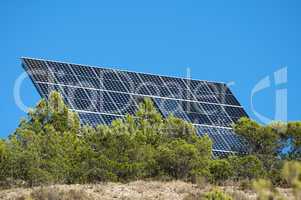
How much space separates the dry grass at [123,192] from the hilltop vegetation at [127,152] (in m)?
1.48

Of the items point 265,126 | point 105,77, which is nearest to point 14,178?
point 265,126

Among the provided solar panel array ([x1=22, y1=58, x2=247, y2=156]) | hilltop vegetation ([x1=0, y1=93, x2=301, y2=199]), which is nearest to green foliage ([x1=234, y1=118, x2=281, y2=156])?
hilltop vegetation ([x1=0, y1=93, x2=301, y2=199])

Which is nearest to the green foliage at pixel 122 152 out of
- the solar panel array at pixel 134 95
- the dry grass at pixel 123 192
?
the dry grass at pixel 123 192

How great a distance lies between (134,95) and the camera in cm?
3688

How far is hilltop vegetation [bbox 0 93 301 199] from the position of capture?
83.3 feet

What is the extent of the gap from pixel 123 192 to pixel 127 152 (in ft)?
16.3

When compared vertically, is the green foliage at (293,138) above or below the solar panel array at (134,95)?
below

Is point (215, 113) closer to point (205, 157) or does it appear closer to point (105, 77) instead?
point (105, 77)

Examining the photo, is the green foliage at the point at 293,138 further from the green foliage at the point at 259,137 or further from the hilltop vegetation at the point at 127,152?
the green foliage at the point at 259,137

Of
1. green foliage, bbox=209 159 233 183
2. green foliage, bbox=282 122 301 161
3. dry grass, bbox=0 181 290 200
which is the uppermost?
green foliage, bbox=282 122 301 161

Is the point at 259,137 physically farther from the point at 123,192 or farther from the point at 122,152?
the point at 123,192

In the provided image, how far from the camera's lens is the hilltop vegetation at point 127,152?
2538 centimetres

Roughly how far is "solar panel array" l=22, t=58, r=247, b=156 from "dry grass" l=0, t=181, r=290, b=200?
9.06m

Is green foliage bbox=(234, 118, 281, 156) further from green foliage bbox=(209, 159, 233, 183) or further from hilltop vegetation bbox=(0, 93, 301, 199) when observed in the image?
green foliage bbox=(209, 159, 233, 183)
